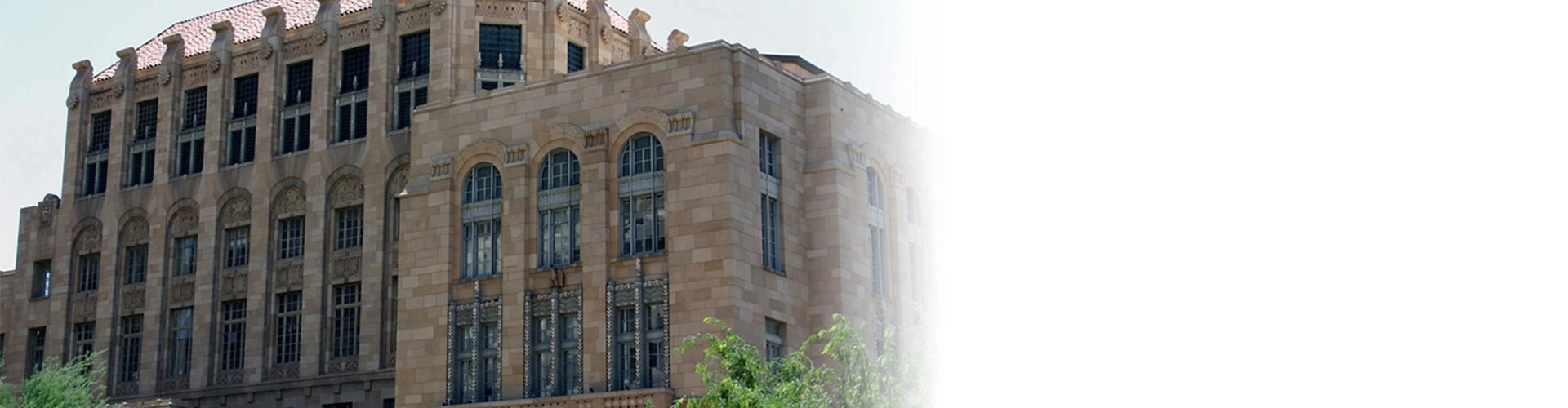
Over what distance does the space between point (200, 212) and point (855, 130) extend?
23.9 metres

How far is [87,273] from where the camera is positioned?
58.7m

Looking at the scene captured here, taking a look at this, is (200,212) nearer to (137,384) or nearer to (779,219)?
(137,384)

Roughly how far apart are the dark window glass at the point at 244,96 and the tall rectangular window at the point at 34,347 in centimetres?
1122

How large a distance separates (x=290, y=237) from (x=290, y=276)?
55.8 inches

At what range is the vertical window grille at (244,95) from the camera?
2201 inches

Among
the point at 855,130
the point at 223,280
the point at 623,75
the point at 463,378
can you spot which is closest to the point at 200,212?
the point at 223,280

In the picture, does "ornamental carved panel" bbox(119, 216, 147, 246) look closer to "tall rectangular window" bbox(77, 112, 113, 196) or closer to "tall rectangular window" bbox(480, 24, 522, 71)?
"tall rectangular window" bbox(77, 112, 113, 196)

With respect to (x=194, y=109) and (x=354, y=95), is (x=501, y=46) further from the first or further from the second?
(x=194, y=109)

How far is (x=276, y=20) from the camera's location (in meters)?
55.5

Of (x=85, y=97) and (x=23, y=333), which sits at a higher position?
(x=85, y=97)

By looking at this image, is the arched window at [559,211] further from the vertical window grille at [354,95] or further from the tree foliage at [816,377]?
the vertical window grille at [354,95]

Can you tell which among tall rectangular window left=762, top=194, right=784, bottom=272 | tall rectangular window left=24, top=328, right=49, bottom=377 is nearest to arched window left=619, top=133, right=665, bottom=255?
tall rectangular window left=762, top=194, right=784, bottom=272

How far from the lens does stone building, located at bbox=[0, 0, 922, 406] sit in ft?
134

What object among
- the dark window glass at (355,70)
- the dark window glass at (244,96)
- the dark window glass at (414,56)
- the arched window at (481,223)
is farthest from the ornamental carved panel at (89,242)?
the arched window at (481,223)
